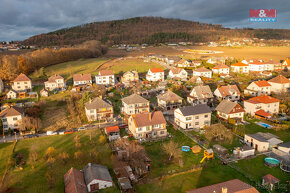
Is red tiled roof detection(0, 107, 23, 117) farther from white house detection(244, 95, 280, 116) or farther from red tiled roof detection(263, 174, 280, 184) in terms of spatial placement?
white house detection(244, 95, 280, 116)

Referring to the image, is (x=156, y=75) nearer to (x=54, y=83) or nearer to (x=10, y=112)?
(x=54, y=83)

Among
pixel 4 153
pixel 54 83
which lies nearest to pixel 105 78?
pixel 54 83

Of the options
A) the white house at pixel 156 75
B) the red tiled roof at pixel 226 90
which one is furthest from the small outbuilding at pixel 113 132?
the white house at pixel 156 75

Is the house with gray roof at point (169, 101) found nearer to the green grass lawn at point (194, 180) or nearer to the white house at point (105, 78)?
the green grass lawn at point (194, 180)

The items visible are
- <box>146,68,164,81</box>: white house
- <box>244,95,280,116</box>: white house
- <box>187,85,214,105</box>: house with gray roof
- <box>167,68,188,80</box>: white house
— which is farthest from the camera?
<box>167,68,188,80</box>: white house

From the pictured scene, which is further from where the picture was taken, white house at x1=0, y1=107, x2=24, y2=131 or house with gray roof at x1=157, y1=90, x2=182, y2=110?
house with gray roof at x1=157, y1=90, x2=182, y2=110

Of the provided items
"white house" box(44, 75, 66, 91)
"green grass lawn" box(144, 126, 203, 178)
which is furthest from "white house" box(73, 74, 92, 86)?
"green grass lawn" box(144, 126, 203, 178)
